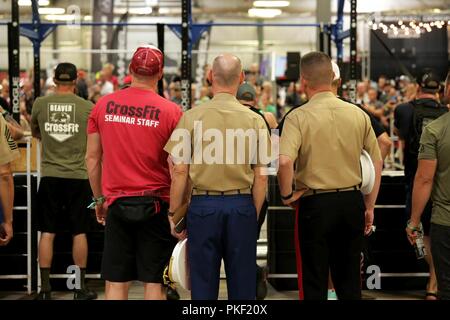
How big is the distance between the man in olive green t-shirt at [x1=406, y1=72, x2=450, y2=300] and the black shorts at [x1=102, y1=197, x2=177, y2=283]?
145 centimetres

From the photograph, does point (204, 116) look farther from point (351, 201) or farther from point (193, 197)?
point (351, 201)

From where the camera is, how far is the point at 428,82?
6633mm

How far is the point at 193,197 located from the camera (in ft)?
14.5

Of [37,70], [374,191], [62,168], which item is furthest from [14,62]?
[374,191]

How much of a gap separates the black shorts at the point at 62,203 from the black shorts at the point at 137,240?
2007 millimetres

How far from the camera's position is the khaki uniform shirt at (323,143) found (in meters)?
4.53

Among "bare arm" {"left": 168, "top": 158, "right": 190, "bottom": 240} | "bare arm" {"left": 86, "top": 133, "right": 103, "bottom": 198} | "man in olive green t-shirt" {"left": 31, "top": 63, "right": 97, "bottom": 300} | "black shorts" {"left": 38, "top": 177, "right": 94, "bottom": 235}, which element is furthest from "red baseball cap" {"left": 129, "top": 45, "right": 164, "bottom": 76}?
"black shorts" {"left": 38, "top": 177, "right": 94, "bottom": 235}

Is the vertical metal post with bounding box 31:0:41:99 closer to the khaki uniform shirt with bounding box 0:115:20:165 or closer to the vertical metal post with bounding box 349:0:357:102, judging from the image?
the vertical metal post with bounding box 349:0:357:102

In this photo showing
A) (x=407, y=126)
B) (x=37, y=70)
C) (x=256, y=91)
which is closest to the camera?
(x=407, y=126)

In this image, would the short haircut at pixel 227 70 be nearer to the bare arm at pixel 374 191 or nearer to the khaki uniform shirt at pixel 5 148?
the bare arm at pixel 374 191

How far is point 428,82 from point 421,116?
27cm

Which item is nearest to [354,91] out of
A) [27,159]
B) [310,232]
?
[27,159]

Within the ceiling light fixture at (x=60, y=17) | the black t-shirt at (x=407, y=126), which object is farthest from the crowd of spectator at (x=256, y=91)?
the ceiling light fixture at (x=60, y=17)

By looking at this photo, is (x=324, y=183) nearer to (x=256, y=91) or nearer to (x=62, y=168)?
(x=62, y=168)
